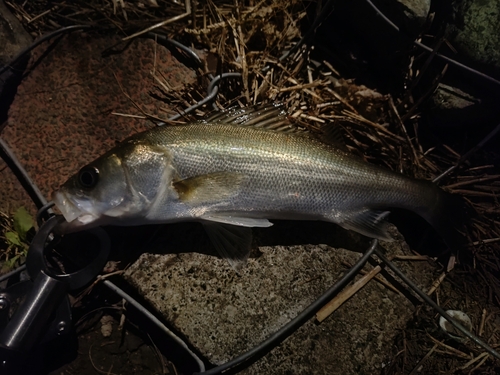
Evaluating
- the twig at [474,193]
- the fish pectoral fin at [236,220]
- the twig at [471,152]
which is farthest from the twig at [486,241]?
the fish pectoral fin at [236,220]

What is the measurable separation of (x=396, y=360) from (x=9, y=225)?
280cm

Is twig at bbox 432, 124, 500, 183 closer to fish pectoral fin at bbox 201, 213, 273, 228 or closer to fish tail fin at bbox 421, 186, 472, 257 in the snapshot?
fish tail fin at bbox 421, 186, 472, 257

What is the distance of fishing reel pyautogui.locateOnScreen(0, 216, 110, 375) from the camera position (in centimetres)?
211

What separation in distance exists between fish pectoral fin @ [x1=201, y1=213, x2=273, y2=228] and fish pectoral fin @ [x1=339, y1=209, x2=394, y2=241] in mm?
555

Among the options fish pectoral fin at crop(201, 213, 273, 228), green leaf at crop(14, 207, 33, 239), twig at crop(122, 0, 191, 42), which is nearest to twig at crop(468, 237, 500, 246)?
fish pectoral fin at crop(201, 213, 273, 228)

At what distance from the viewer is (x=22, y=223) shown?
2521 millimetres

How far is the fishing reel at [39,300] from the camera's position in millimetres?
2105

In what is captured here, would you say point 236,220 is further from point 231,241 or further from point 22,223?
point 22,223

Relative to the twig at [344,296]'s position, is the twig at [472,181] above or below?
above

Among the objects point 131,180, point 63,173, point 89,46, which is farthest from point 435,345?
point 89,46

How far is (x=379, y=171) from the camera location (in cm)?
249

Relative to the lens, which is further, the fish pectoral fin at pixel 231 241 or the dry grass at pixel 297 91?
the dry grass at pixel 297 91

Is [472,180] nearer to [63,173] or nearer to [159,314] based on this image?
[159,314]

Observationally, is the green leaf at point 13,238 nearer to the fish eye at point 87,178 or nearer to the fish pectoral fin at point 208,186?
the fish eye at point 87,178
